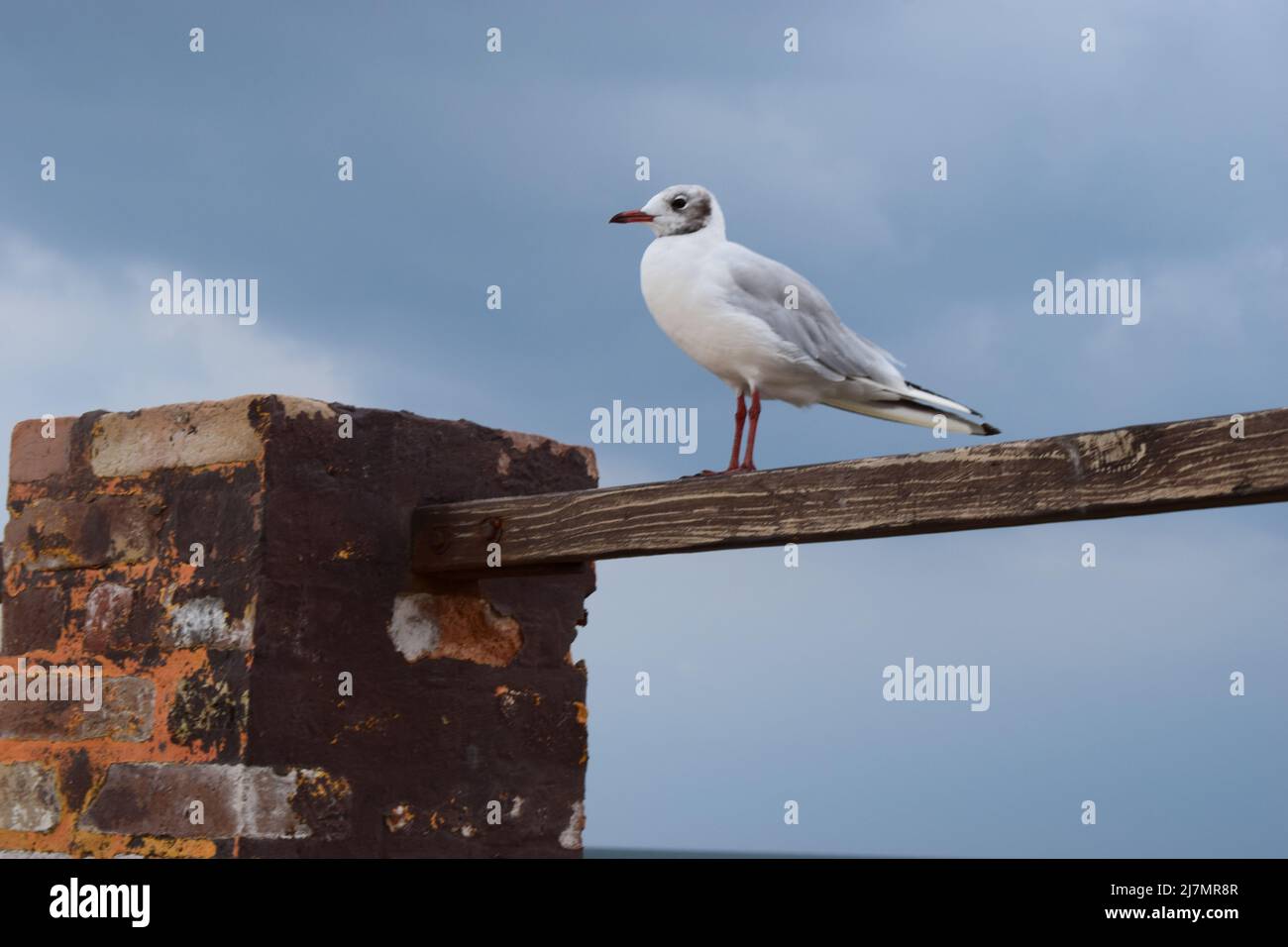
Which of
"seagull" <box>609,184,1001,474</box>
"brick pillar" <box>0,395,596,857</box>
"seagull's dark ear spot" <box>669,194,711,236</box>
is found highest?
"seagull's dark ear spot" <box>669,194,711,236</box>

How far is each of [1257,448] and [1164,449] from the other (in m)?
0.17

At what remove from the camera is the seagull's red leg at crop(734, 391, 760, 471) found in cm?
384

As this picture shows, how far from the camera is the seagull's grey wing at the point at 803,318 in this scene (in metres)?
4.06

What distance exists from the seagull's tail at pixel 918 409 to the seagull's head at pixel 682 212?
24.6 inches

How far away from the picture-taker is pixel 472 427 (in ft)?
13.8

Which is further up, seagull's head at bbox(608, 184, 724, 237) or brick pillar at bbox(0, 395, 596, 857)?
seagull's head at bbox(608, 184, 724, 237)

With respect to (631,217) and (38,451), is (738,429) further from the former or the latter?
(38,451)

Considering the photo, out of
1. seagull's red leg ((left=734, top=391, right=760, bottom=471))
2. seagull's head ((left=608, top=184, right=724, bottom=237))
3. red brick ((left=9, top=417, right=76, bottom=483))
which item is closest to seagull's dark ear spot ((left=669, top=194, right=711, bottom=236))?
seagull's head ((left=608, top=184, right=724, bottom=237))

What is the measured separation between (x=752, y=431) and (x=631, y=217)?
0.78 m

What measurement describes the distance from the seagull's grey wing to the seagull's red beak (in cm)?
27

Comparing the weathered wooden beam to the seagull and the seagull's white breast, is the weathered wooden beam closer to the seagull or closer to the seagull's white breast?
the seagull

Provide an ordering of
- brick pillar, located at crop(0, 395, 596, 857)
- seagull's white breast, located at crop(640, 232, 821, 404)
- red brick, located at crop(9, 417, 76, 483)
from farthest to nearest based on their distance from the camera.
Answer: red brick, located at crop(9, 417, 76, 483) → seagull's white breast, located at crop(640, 232, 821, 404) → brick pillar, located at crop(0, 395, 596, 857)
